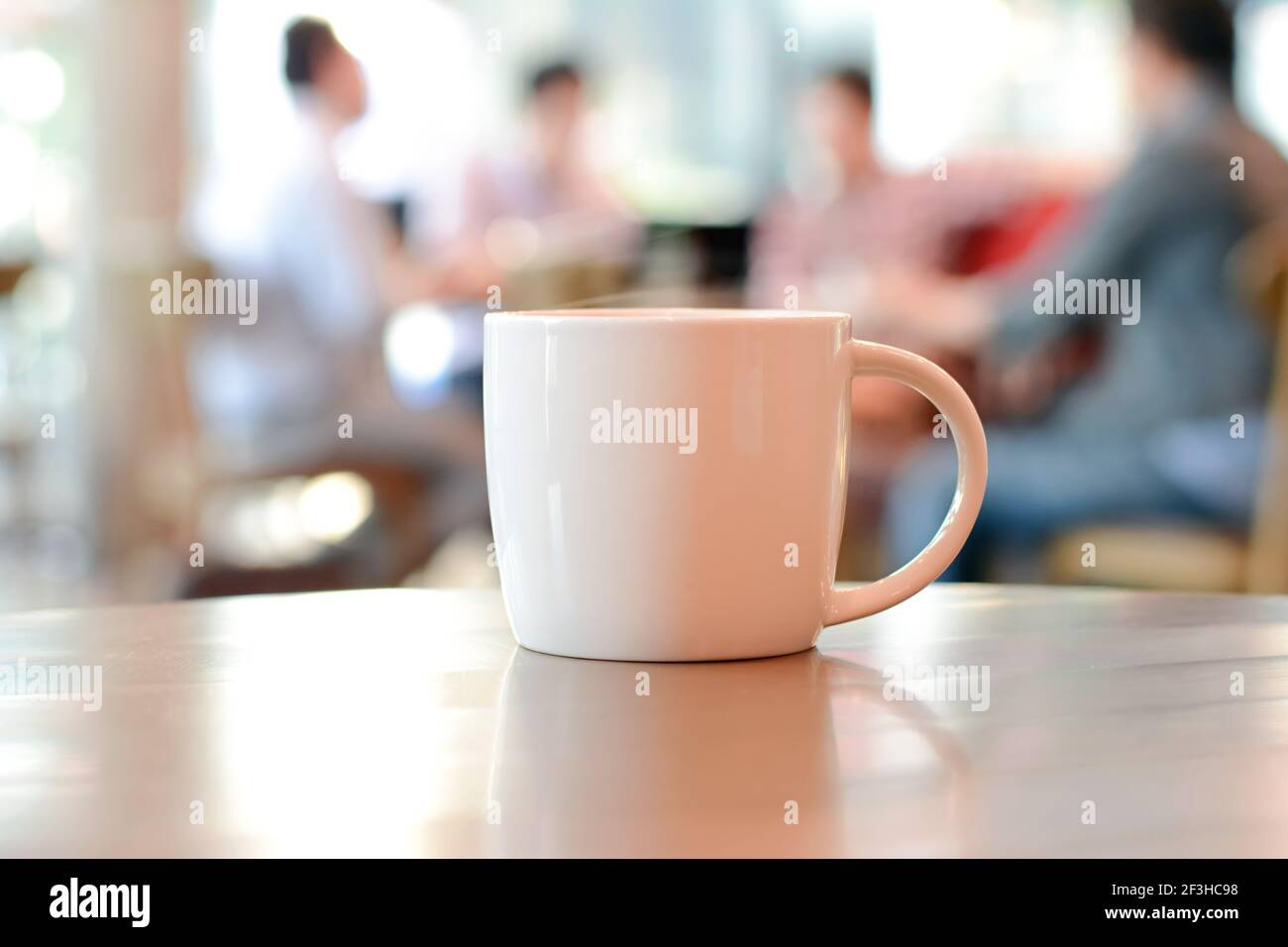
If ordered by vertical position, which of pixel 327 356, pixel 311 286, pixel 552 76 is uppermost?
pixel 552 76

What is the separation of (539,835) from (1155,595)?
0.41m

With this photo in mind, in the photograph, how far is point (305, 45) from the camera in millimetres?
2676

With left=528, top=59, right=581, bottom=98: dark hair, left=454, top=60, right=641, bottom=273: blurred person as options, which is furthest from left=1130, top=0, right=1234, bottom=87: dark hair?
left=528, top=59, right=581, bottom=98: dark hair

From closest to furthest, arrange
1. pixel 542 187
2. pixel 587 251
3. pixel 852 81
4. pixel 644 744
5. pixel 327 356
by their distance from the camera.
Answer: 1. pixel 644 744
2. pixel 327 356
3. pixel 587 251
4. pixel 852 81
5. pixel 542 187

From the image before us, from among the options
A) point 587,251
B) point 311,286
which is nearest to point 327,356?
point 311,286

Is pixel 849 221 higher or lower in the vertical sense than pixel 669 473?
higher

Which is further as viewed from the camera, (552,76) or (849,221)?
(552,76)

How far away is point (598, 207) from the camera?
4398 millimetres

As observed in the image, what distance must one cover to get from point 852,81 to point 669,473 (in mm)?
3021

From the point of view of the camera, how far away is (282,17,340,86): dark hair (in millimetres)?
2666

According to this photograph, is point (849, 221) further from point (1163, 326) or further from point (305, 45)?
point (1163, 326)

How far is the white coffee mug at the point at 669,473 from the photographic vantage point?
462mm
